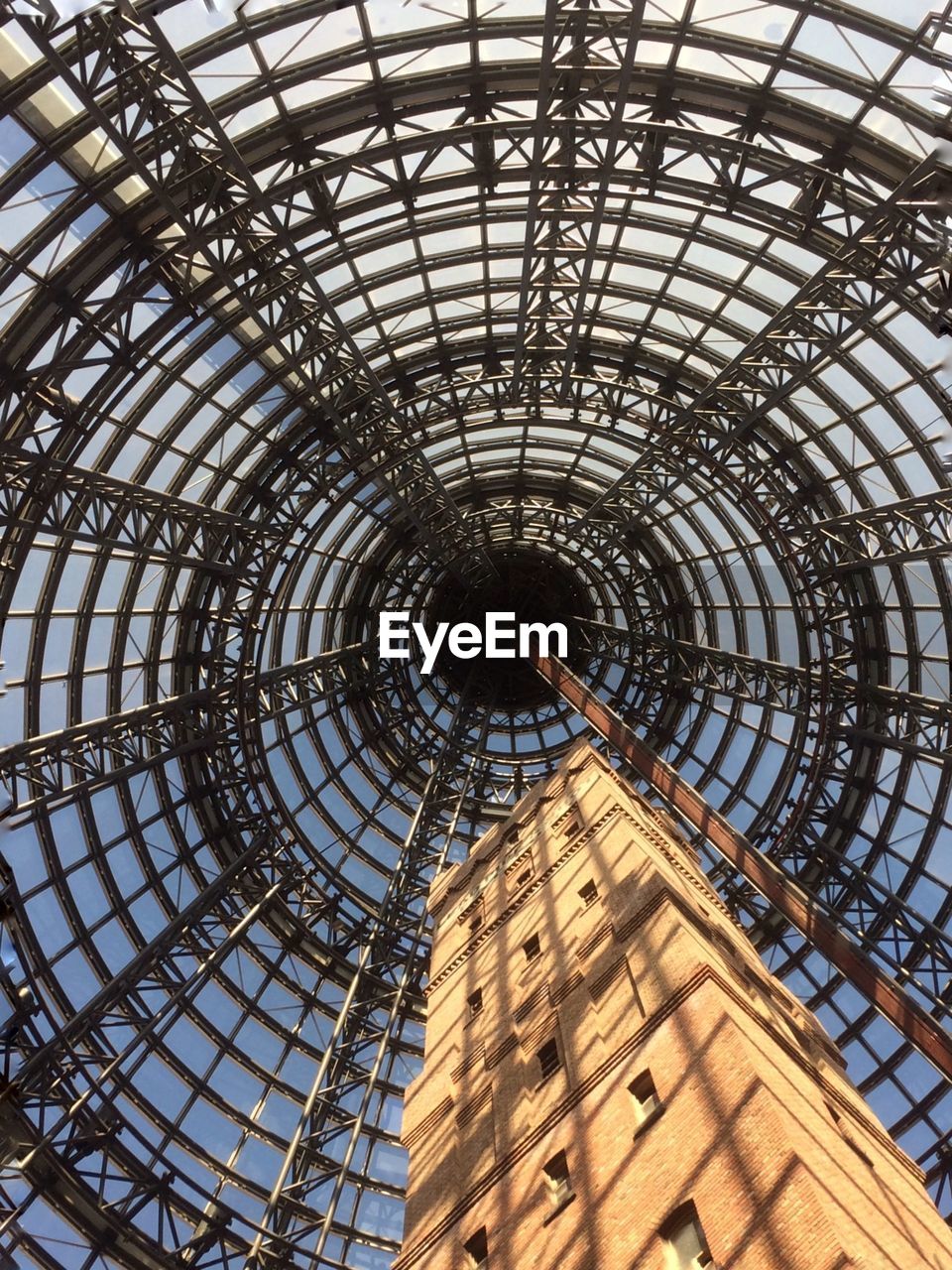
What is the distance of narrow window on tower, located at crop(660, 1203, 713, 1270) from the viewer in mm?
12164

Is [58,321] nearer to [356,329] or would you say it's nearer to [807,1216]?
[356,329]

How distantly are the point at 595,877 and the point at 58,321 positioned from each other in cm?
1703

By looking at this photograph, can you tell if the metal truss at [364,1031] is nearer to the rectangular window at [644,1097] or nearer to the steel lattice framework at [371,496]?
the steel lattice framework at [371,496]

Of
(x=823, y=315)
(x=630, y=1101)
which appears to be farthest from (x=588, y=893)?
(x=823, y=315)

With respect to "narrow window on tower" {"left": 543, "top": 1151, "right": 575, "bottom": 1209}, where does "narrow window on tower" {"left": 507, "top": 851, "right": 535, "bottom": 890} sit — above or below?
above

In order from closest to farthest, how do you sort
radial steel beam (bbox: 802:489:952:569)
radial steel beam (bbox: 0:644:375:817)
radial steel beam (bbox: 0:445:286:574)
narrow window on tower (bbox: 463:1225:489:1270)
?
1. narrow window on tower (bbox: 463:1225:489:1270)
2. radial steel beam (bbox: 0:445:286:574)
3. radial steel beam (bbox: 802:489:952:569)
4. radial steel beam (bbox: 0:644:375:817)

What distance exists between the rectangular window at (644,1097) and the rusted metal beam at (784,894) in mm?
9002

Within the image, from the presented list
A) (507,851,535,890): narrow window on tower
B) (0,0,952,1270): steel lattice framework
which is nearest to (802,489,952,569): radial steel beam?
(0,0,952,1270): steel lattice framework

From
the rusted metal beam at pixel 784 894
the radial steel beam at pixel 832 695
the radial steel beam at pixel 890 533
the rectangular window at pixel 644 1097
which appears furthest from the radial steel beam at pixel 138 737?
the radial steel beam at pixel 890 533

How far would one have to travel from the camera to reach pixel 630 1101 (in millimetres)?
15695

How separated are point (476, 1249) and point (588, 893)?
8473 mm

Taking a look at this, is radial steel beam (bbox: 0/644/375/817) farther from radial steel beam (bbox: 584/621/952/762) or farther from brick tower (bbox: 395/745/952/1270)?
radial steel beam (bbox: 584/621/952/762)

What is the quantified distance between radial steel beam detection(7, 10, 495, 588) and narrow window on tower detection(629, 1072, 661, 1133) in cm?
1653

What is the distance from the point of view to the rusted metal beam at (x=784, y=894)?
2202 cm
